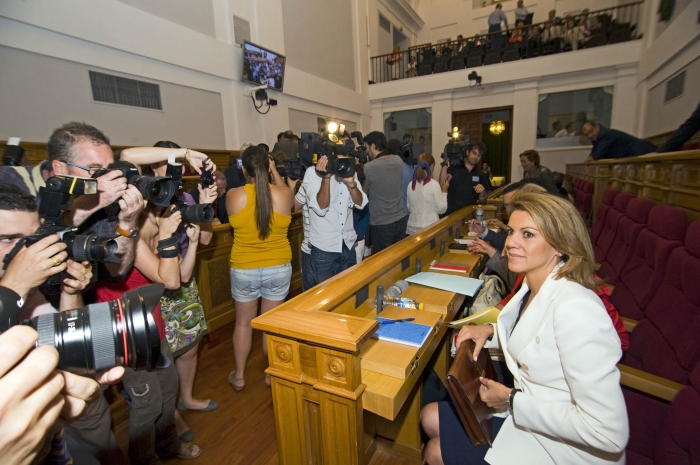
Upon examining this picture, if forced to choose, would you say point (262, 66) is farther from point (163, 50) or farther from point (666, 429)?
point (666, 429)

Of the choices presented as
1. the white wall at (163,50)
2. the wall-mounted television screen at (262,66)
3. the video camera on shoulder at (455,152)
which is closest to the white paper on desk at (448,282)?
the video camera on shoulder at (455,152)

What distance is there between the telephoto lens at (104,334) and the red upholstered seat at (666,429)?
1.36 meters

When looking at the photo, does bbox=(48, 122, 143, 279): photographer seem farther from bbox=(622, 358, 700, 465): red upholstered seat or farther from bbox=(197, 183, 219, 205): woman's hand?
bbox=(622, 358, 700, 465): red upholstered seat

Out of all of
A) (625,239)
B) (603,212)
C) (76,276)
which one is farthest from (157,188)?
(603,212)

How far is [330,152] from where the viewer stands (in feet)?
6.75

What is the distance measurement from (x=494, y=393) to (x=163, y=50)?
215 inches

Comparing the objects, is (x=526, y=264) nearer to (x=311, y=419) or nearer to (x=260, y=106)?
(x=311, y=419)

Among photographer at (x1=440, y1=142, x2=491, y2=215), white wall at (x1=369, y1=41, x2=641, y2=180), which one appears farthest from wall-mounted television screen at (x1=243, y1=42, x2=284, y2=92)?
white wall at (x1=369, y1=41, x2=641, y2=180)

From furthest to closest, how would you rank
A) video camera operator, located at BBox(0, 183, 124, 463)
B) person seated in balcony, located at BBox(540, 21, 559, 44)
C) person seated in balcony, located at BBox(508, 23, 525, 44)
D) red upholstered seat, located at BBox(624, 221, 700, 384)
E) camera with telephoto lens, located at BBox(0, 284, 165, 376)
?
person seated in balcony, located at BBox(508, 23, 525, 44) → person seated in balcony, located at BBox(540, 21, 559, 44) → red upholstered seat, located at BBox(624, 221, 700, 384) → camera with telephoto lens, located at BBox(0, 284, 165, 376) → video camera operator, located at BBox(0, 183, 124, 463)

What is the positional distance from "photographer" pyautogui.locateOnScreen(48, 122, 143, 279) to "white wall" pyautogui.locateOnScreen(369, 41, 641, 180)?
9620 mm

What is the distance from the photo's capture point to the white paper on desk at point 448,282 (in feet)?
5.90

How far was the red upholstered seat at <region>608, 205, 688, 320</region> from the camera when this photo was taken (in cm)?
147

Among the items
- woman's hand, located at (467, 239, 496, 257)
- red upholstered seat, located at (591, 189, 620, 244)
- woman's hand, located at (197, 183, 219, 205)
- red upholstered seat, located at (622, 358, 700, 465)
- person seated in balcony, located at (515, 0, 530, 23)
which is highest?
person seated in balcony, located at (515, 0, 530, 23)

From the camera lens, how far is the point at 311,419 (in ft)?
3.66
